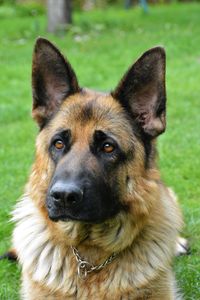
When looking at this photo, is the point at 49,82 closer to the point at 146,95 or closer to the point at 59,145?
the point at 59,145

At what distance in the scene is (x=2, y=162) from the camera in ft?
26.5

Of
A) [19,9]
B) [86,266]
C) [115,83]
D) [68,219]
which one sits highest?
[68,219]

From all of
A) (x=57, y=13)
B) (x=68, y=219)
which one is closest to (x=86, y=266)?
(x=68, y=219)

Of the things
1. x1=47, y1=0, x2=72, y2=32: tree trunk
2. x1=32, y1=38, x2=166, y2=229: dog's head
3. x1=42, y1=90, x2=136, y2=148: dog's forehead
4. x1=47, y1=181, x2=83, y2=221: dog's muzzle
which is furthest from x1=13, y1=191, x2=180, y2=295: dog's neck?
x1=47, y1=0, x2=72, y2=32: tree trunk

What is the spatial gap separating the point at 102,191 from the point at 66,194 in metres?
0.36

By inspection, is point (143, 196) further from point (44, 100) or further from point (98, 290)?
point (44, 100)

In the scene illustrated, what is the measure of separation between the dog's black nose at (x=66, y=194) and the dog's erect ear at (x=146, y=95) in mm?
840

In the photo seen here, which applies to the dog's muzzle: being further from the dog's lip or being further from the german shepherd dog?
the german shepherd dog

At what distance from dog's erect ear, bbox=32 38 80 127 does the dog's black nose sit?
0.80m

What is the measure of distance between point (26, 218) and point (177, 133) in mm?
4629

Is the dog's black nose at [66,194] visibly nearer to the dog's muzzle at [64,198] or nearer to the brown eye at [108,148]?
the dog's muzzle at [64,198]

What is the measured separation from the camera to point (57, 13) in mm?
17500

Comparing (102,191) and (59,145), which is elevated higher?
(59,145)

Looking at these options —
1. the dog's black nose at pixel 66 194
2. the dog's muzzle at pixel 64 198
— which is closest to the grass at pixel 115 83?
the dog's muzzle at pixel 64 198
